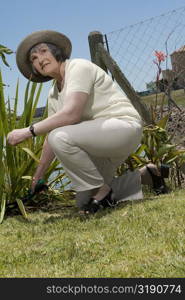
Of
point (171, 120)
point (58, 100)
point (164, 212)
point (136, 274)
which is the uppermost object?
point (58, 100)

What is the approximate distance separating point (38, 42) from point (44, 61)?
18 centimetres

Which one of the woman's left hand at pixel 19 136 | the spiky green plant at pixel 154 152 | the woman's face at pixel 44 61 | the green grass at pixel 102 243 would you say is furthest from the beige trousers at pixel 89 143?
the spiky green plant at pixel 154 152

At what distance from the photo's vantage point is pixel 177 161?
4.65 metres

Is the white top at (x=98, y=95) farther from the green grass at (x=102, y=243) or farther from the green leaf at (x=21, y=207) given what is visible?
the green leaf at (x=21, y=207)

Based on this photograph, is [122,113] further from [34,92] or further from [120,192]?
[34,92]

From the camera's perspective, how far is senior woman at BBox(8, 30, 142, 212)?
11.0 feet

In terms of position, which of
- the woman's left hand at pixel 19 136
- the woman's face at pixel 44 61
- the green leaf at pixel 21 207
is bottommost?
the green leaf at pixel 21 207

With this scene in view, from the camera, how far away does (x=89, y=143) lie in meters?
3.41

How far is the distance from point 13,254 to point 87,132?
A: 1034 mm

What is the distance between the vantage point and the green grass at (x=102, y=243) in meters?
2.14

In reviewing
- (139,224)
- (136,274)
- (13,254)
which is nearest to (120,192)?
(139,224)

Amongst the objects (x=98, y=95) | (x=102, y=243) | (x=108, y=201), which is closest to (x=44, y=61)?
(x=98, y=95)

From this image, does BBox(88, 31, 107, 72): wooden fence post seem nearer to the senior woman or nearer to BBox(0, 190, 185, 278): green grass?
the senior woman

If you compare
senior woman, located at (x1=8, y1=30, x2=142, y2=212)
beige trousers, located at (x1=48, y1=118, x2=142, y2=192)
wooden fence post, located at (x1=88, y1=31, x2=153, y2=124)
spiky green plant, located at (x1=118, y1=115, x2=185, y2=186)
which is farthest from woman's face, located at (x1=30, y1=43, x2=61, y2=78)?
wooden fence post, located at (x1=88, y1=31, x2=153, y2=124)
